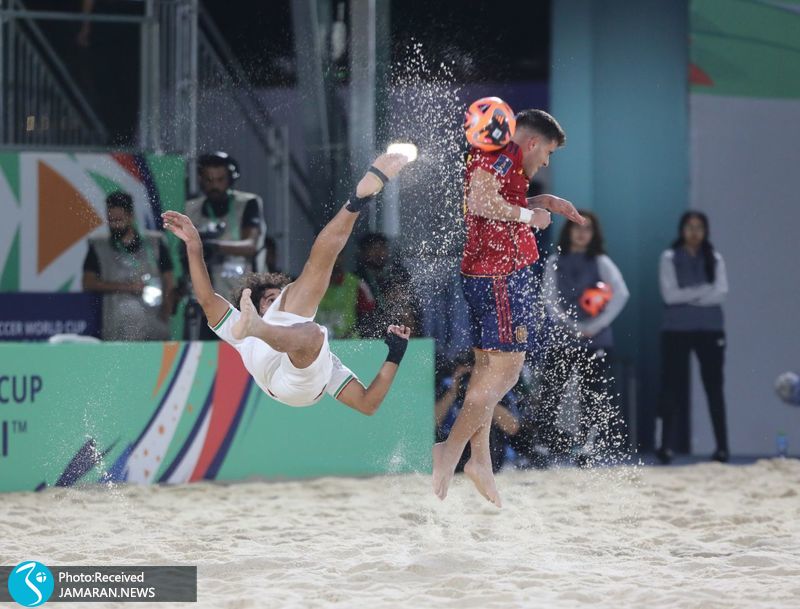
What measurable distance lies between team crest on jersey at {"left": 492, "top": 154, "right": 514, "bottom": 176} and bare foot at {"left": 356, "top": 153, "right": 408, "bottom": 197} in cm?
→ 43

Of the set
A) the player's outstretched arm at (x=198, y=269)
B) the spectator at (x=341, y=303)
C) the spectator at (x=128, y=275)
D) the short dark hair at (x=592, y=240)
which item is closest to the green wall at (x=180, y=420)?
the spectator at (x=341, y=303)

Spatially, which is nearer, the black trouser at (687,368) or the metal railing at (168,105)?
the black trouser at (687,368)

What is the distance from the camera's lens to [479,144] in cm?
627

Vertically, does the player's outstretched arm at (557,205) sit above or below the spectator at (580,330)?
above

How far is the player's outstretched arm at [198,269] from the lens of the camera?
650cm

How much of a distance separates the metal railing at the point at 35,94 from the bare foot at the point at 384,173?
4.83 metres

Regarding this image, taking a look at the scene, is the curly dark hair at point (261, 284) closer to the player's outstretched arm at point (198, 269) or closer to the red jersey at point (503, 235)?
the player's outstretched arm at point (198, 269)

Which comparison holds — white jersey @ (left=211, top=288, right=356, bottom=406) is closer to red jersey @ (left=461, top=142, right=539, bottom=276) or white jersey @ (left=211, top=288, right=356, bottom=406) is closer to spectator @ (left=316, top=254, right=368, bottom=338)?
red jersey @ (left=461, top=142, right=539, bottom=276)

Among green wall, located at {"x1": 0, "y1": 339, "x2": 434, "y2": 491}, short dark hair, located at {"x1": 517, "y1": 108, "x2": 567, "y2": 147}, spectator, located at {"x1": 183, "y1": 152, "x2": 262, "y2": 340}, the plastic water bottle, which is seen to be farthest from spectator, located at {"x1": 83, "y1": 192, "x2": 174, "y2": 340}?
the plastic water bottle

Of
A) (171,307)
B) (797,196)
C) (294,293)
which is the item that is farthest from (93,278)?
(797,196)

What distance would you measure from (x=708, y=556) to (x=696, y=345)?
143 inches

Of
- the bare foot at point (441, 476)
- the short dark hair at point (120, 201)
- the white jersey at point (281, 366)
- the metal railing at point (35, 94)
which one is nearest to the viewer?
the white jersey at point (281, 366)

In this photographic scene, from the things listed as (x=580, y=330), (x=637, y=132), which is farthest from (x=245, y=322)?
(x=637, y=132)

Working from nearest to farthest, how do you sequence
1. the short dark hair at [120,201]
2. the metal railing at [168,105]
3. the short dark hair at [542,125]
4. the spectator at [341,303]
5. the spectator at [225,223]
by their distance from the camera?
1. the short dark hair at [542,125]
2. the spectator at [225,223]
3. the short dark hair at [120,201]
4. the spectator at [341,303]
5. the metal railing at [168,105]
